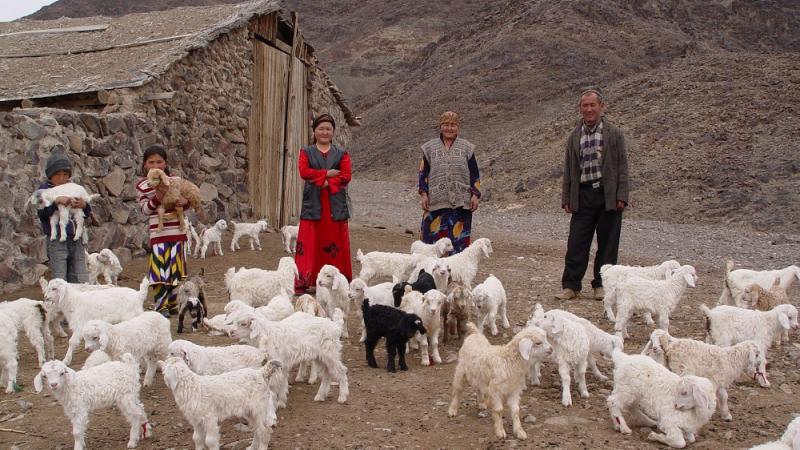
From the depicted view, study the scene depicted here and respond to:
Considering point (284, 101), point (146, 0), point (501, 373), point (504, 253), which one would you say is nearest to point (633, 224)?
point (504, 253)

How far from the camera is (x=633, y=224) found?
18.5 metres

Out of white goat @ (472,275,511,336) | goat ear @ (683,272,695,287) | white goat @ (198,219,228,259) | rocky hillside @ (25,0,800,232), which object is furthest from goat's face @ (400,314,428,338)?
rocky hillside @ (25,0,800,232)

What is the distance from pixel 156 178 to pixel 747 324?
216 inches

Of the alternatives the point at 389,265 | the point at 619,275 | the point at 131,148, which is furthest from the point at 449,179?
the point at 131,148

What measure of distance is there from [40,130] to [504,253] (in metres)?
7.96

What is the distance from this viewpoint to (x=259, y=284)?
7562 millimetres

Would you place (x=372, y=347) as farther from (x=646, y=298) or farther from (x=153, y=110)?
(x=153, y=110)

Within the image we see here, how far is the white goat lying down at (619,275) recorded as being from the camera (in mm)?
7465

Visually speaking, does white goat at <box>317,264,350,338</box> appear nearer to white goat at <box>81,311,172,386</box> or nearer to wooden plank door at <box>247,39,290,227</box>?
white goat at <box>81,311,172,386</box>

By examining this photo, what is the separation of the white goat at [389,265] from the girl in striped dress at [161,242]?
2.12m

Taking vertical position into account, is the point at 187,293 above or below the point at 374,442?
above

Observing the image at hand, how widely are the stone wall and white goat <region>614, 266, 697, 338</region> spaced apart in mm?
6436

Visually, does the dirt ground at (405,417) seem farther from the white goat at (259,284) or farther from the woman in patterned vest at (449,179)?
the woman in patterned vest at (449,179)

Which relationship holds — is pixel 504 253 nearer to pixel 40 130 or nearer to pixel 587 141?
pixel 587 141
